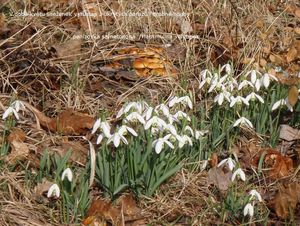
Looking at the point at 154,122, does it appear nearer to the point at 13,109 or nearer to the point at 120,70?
A: the point at 13,109

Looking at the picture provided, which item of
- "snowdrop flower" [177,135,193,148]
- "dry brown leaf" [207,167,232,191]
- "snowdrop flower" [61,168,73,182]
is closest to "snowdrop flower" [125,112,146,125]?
"snowdrop flower" [177,135,193,148]

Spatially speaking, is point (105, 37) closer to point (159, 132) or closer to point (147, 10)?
point (147, 10)

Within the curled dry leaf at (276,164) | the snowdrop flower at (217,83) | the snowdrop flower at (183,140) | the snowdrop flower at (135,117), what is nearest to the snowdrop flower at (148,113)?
the snowdrop flower at (135,117)

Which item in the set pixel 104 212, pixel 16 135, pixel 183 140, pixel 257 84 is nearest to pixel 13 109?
pixel 16 135

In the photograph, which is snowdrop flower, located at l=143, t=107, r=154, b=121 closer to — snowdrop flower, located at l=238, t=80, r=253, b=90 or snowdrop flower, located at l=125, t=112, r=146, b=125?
snowdrop flower, located at l=125, t=112, r=146, b=125

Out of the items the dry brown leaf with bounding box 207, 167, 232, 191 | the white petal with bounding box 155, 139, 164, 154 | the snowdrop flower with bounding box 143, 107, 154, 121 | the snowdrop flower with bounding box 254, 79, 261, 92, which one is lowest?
the dry brown leaf with bounding box 207, 167, 232, 191

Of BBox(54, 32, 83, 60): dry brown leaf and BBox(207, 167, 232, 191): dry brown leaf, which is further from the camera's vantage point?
BBox(54, 32, 83, 60): dry brown leaf

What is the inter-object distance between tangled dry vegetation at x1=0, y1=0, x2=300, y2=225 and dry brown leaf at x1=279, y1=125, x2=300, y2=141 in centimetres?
4

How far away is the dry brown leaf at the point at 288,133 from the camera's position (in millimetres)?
3104

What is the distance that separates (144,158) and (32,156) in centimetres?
54

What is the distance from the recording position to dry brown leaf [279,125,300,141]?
10.2 feet

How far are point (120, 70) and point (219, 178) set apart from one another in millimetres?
1164

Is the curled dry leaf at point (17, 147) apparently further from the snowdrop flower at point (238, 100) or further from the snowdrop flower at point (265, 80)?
the snowdrop flower at point (265, 80)

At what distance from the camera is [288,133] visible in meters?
3.12
